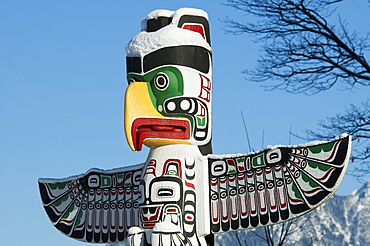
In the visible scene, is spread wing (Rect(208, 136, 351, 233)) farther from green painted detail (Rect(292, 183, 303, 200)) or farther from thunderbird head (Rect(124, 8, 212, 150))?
thunderbird head (Rect(124, 8, 212, 150))

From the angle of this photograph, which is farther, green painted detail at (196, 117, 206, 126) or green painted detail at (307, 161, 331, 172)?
green painted detail at (196, 117, 206, 126)

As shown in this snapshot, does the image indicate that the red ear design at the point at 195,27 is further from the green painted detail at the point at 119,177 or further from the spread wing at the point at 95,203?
the green painted detail at the point at 119,177

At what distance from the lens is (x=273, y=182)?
30.3 ft

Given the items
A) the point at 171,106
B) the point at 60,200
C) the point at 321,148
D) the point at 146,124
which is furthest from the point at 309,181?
the point at 60,200

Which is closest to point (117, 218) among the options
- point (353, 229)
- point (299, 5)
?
point (299, 5)

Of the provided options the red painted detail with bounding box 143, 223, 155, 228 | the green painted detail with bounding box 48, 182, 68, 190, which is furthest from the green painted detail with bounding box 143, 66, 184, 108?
the green painted detail with bounding box 48, 182, 68, 190

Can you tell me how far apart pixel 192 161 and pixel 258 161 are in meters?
0.79

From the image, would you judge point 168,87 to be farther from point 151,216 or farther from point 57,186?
point 57,186

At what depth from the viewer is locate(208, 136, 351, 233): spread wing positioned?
8.88 m

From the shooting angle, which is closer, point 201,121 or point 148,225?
point 148,225

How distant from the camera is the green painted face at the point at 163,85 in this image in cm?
956

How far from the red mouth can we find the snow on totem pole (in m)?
0.01

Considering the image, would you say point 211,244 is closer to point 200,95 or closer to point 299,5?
point 200,95

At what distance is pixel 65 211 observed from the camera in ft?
36.0
